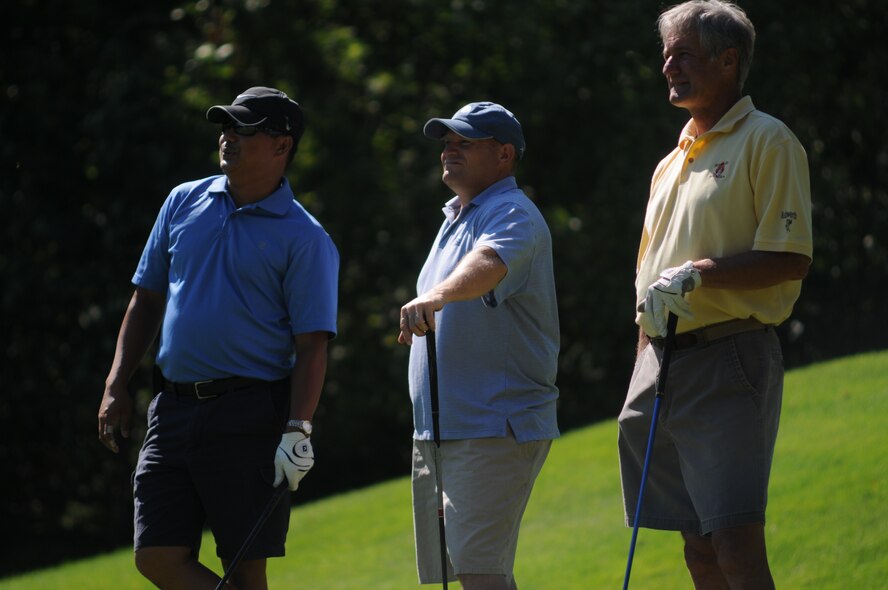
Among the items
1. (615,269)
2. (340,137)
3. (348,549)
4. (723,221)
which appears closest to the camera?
(723,221)

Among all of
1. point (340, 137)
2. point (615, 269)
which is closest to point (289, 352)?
point (340, 137)

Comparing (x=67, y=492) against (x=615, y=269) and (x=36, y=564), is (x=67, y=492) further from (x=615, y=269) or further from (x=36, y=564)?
(x=615, y=269)

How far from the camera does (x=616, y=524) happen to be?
7824 mm

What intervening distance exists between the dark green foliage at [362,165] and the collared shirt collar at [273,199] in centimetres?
821

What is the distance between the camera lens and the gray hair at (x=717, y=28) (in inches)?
169

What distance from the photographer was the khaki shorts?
4.40m

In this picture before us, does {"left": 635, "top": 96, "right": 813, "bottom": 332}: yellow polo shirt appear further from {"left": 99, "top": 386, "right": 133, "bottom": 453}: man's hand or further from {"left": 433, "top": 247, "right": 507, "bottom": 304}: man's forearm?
{"left": 99, "top": 386, "right": 133, "bottom": 453}: man's hand

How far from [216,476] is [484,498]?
37.1 inches

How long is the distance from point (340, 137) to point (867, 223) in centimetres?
614

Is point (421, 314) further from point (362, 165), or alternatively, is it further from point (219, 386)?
point (362, 165)

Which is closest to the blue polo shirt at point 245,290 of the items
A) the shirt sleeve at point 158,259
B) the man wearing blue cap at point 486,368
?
the shirt sleeve at point 158,259

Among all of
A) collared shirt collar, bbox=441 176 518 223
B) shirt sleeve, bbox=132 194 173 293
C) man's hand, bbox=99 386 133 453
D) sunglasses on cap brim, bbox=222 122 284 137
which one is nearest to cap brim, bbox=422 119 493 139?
collared shirt collar, bbox=441 176 518 223

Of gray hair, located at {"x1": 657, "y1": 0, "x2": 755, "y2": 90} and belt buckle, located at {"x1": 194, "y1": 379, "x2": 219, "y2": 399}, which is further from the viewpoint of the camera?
belt buckle, located at {"x1": 194, "y1": 379, "x2": 219, "y2": 399}

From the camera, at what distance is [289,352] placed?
4715 mm
